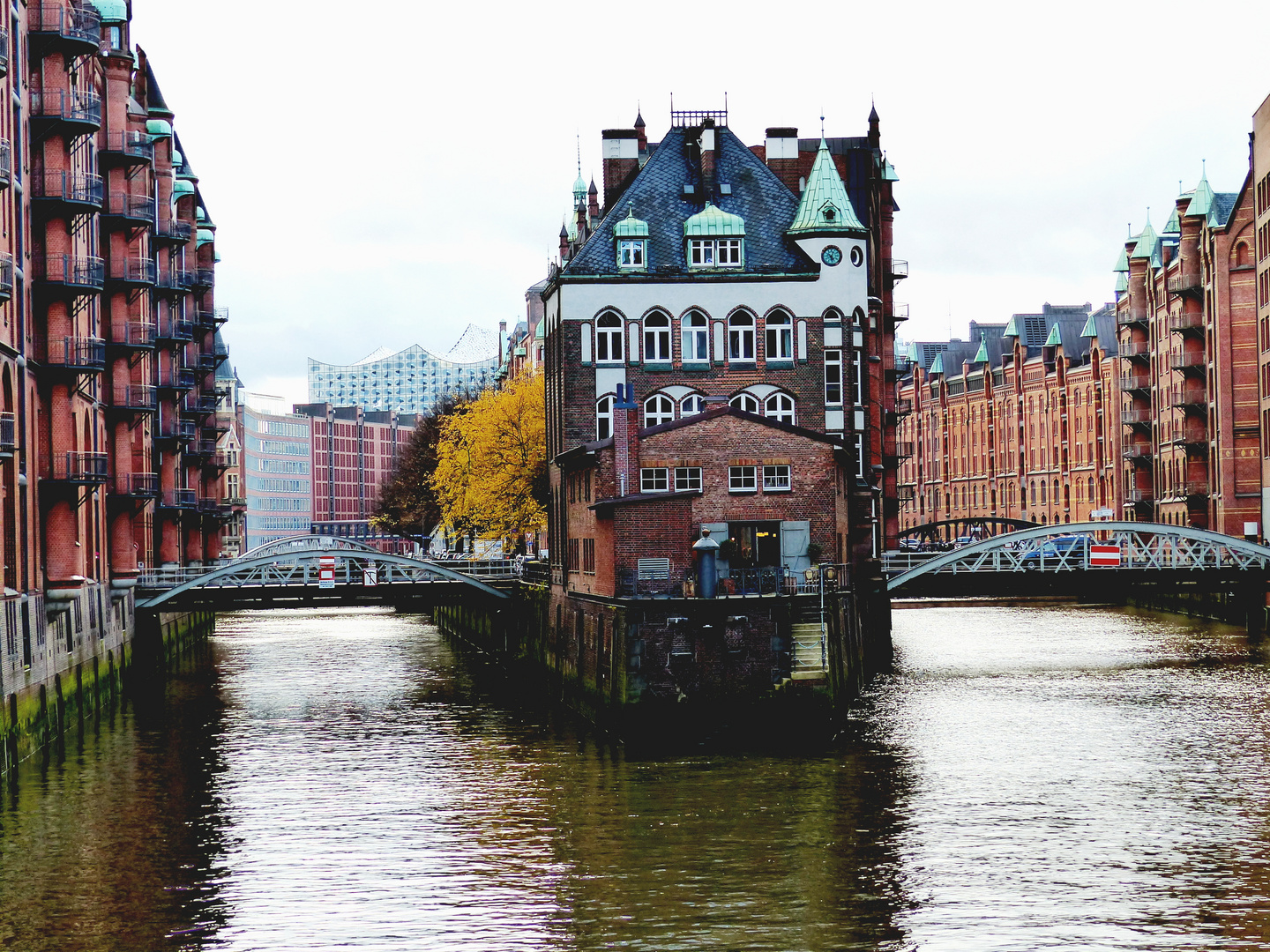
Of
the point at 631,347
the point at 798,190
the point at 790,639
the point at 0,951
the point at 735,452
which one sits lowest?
the point at 0,951

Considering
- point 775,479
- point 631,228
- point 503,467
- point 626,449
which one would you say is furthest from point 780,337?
point 503,467

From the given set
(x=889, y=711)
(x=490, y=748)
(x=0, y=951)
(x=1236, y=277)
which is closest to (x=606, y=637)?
(x=490, y=748)

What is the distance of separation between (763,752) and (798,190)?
32798 millimetres

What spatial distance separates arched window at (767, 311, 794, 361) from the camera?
68625 millimetres

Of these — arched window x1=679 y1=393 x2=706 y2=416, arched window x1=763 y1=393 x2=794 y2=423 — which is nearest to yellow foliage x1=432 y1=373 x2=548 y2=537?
arched window x1=679 y1=393 x2=706 y2=416

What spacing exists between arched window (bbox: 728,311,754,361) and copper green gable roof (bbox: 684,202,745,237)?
282 cm

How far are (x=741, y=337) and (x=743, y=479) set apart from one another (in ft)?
50.4

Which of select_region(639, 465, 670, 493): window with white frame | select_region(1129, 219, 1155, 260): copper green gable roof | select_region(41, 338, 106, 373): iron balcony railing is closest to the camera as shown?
select_region(639, 465, 670, 493): window with white frame

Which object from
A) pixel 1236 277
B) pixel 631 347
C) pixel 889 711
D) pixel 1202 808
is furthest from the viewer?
pixel 1236 277

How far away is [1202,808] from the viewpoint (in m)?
40.0

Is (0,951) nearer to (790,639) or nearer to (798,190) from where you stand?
(790,639)

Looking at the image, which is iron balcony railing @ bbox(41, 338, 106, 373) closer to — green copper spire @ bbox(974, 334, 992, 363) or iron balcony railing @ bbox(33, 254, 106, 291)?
iron balcony railing @ bbox(33, 254, 106, 291)

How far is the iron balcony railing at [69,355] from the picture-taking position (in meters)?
55.4

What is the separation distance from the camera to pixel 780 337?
68.8m
